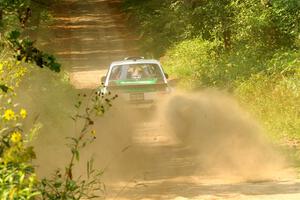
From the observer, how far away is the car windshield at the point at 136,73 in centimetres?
1590

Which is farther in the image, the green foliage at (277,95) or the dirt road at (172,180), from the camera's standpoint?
the green foliage at (277,95)

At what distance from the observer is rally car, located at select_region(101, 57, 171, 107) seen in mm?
15023

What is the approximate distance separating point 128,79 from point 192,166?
190 inches

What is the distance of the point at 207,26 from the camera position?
21.1m

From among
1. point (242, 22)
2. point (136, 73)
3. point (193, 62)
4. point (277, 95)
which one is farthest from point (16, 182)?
point (193, 62)

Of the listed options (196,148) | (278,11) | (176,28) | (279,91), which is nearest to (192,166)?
(196,148)

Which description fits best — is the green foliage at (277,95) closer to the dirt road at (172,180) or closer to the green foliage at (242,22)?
the green foliage at (242,22)

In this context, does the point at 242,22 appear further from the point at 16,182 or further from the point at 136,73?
the point at 16,182

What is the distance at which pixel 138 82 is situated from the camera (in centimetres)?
1542

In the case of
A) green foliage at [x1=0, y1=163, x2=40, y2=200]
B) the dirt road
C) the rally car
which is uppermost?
the rally car

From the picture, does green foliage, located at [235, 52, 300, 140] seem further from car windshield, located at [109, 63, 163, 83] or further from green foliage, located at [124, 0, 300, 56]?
car windshield, located at [109, 63, 163, 83]

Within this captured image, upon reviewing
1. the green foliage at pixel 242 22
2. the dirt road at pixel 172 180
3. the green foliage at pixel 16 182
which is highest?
the green foliage at pixel 242 22

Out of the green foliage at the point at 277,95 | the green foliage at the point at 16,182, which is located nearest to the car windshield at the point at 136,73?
the green foliage at the point at 277,95

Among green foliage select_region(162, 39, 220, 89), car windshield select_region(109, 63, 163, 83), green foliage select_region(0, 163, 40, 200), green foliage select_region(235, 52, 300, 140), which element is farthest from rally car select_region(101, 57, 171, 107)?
green foliage select_region(0, 163, 40, 200)
